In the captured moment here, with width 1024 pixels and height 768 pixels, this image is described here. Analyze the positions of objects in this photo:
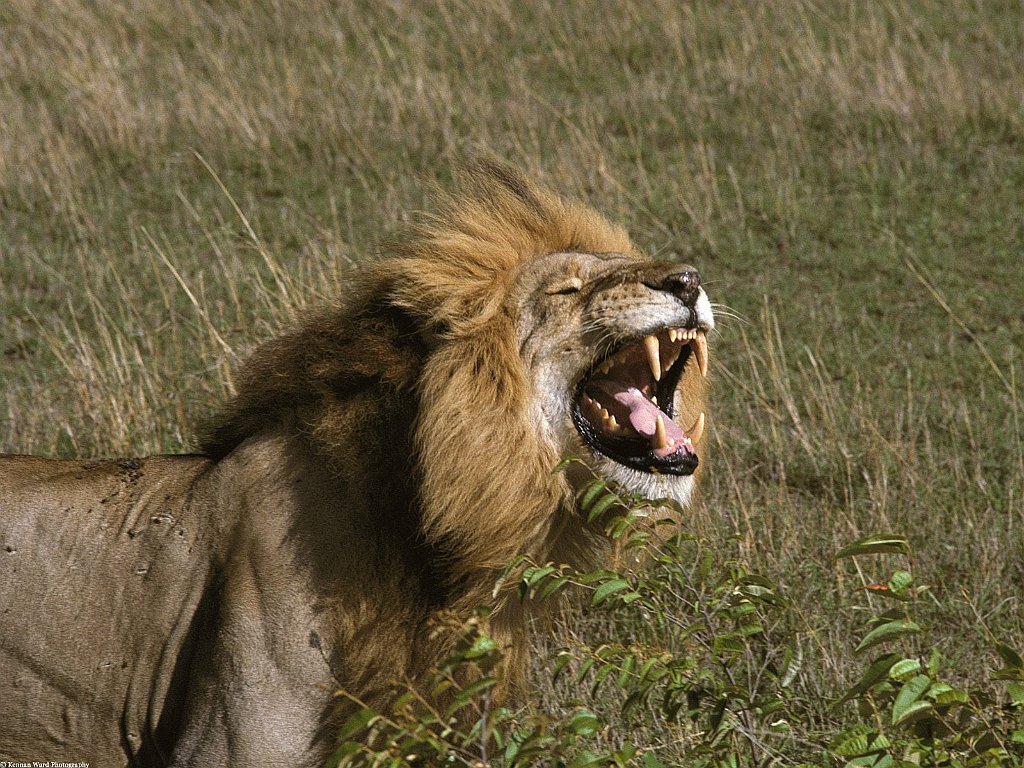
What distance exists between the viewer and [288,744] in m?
3.25

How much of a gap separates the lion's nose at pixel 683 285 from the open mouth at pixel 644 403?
0.09 metres

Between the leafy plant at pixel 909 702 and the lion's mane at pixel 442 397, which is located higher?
the lion's mane at pixel 442 397

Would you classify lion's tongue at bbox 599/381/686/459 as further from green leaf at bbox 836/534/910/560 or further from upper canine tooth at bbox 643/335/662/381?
green leaf at bbox 836/534/910/560

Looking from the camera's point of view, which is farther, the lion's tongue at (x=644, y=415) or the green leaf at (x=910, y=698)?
the lion's tongue at (x=644, y=415)

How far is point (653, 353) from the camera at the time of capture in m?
3.57

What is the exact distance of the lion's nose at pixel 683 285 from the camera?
349 centimetres

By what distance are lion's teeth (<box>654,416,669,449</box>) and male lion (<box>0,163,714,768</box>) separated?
0.02m

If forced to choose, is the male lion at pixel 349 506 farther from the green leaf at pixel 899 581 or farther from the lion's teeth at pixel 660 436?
the green leaf at pixel 899 581

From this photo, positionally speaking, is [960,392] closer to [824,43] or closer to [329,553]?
[329,553]

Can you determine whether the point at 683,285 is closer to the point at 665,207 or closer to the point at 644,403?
the point at 644,403

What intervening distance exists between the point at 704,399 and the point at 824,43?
313 inches

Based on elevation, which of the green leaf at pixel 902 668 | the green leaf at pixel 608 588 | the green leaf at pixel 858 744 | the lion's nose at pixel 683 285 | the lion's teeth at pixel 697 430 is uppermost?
the lion's nose at pixel 683 285

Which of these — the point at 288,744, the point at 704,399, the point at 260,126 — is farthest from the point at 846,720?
the point at 260,126

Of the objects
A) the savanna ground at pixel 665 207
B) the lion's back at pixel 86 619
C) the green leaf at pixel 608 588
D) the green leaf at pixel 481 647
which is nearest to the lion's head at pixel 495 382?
the lion's back at pixel 86 619
